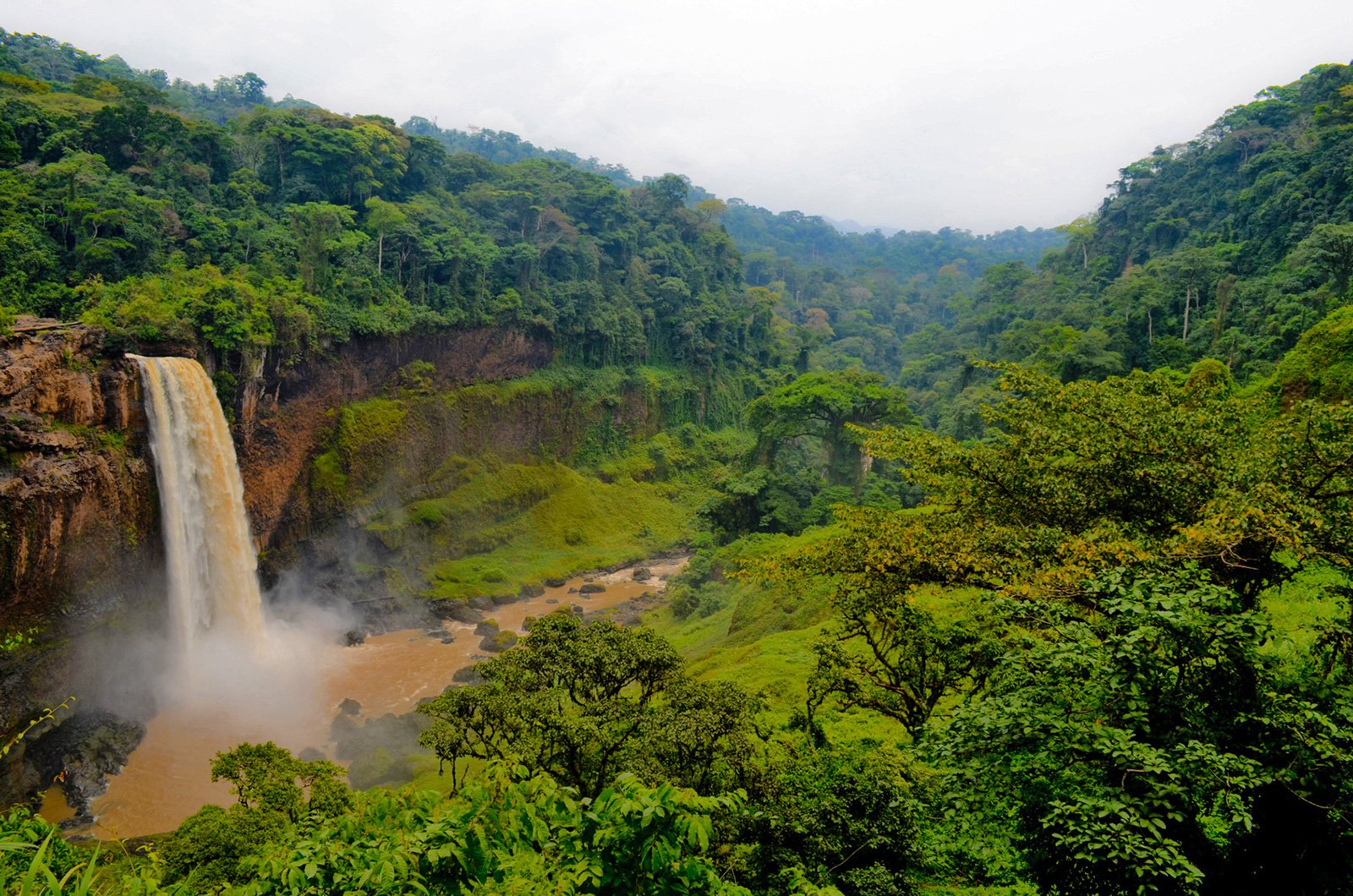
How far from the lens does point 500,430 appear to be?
36562mm

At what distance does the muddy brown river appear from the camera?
53.6 feet

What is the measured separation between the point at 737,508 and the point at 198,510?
69.4 ft

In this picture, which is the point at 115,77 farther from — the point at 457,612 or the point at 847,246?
the point at 847,246

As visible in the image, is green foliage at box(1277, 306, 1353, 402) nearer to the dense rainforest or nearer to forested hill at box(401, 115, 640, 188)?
the dense rainforest

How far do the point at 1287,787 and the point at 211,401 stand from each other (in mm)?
25939

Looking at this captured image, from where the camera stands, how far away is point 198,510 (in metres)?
21.7

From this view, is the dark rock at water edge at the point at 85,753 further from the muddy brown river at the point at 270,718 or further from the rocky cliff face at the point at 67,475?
the rocky cliff face at the point at 67,475

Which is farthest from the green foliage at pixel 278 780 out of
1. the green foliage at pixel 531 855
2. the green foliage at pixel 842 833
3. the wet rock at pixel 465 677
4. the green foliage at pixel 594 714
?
the wet rock at pixel 465 677

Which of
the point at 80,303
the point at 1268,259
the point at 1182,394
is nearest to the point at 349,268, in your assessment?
the point at 80,303

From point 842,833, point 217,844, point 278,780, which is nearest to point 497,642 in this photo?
point 278,780

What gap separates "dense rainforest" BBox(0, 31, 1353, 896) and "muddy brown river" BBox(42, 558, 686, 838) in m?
1.97

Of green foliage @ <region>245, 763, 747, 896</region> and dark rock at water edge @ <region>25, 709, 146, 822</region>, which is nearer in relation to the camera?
green foliage @ <region>245, 763, 747, 896</region>

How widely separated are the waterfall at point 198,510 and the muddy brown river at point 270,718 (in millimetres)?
2573

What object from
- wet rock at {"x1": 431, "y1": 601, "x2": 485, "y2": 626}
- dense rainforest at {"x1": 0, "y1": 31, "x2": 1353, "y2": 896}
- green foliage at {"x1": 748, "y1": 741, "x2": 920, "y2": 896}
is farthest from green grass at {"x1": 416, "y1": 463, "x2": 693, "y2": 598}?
green foliage at {"x1": 748, "y1": 741, "x2": 920, "y2": 896}
